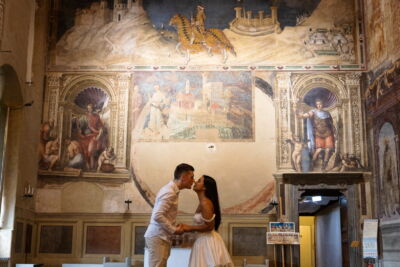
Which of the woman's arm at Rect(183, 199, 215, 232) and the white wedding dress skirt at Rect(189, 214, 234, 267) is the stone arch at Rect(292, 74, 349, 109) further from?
the white wedding dress skirt at Rect(189, 214, 234, 267)

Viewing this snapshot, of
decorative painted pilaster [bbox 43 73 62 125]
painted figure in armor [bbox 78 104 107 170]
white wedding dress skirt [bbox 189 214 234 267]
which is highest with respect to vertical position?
decorative painted pilaster [bbox 43 73 62 125]

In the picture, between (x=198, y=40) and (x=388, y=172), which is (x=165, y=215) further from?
(x=198, y=40)

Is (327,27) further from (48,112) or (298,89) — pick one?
(48,112)

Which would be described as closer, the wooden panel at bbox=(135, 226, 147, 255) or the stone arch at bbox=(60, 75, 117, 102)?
the wooden panel at bbox=(135, 226, 147, 255)

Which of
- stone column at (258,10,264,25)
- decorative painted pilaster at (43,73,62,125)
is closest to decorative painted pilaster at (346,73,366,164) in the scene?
stone column at (258,10,264,25)

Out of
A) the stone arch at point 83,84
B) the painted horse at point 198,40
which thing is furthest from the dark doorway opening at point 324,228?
the stone arch at point 83,84

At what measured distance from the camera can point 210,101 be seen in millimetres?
13523

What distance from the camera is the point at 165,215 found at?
6273 mm

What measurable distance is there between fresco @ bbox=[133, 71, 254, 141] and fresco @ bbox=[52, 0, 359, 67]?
0.41 meters

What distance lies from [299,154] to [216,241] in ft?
24.1

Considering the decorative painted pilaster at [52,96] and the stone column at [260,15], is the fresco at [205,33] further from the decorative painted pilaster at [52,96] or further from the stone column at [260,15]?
the decorative painted pilaster at [52,96]

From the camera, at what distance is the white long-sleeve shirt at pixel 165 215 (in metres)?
6.18

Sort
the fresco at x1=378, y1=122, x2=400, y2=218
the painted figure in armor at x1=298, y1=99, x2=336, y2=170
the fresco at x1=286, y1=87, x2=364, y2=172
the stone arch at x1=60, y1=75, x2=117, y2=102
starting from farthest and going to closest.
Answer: the stone arch at x1=60, y1=75, x2=117, y2=102 → the painted figure in armor at x1=298, y1=99, x2=336, y2=170 → the fresco at x1=286, y1=87, x2=364, y2=172 → the fresco at x1=378, y1=122, x2=400, y2=218

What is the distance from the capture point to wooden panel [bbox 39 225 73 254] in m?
12.9
